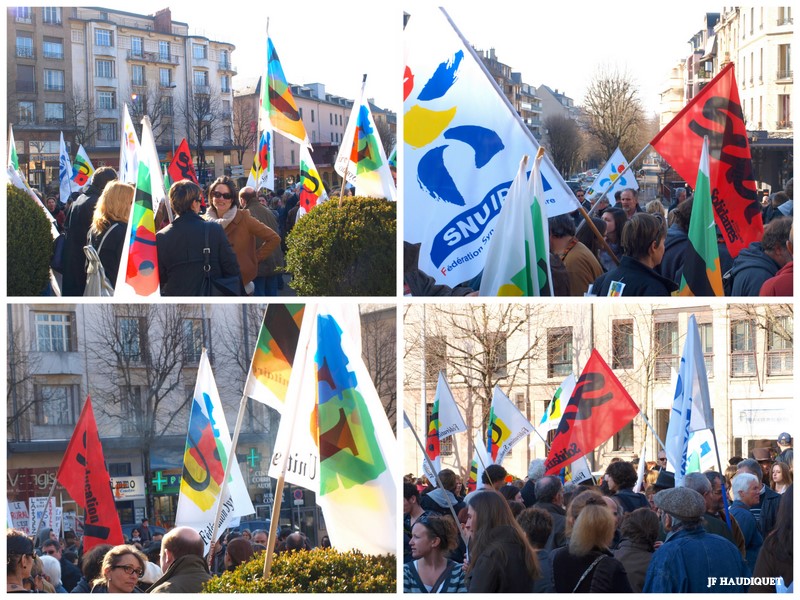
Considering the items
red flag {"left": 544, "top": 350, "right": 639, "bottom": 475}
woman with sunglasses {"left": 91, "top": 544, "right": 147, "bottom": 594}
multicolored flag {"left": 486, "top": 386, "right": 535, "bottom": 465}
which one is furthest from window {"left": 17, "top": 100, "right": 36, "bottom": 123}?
red flag {"left": 544, "top": 350, "right": 639, "bottom": 475}

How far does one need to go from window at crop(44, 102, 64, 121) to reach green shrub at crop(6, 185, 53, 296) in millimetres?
18076

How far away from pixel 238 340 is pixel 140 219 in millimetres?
7959

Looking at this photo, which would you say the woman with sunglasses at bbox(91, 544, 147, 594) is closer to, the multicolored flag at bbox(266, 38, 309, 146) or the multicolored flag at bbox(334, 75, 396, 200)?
the multicolored flag at bbox(334, 75, 396, 200)

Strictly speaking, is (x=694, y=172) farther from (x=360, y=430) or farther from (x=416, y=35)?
(x=360, y=430)

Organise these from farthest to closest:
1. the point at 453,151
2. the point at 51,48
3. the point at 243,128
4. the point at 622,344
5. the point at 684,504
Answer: the point at 243,128 → the point at 622,344 → the point at 51,48 → the point at 453,151 → the point at 684,504

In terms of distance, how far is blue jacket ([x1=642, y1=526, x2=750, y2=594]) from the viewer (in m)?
4.25

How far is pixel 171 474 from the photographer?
58.9ft

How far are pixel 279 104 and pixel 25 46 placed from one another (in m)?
10.2

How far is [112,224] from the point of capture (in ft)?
17.5

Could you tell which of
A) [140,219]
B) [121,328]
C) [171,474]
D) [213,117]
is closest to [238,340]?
[121,328]

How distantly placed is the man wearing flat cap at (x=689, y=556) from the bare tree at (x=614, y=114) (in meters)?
15.3

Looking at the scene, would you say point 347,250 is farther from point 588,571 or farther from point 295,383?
point 588,571

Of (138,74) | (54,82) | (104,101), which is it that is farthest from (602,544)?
(104,101)

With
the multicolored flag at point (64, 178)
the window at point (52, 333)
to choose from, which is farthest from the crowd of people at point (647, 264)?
the window at point (52, 333)
